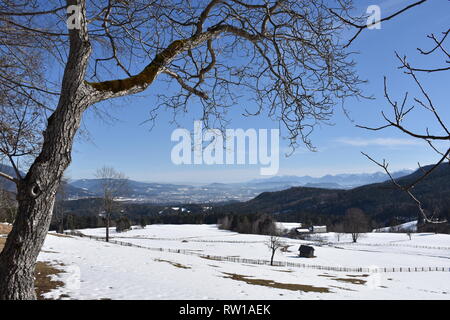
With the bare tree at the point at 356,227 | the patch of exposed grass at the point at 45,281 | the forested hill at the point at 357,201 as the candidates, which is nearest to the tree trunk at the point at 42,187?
the patch of exposed grass at the point at 45,281

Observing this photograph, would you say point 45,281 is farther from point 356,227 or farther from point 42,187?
point 356,227

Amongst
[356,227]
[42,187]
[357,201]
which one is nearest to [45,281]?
[42,187]

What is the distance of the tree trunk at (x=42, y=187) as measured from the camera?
9.23 feet

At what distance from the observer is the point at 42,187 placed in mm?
2846

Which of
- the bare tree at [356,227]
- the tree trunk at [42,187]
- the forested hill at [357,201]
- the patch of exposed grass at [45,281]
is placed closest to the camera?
the tree trunk at [42,187]

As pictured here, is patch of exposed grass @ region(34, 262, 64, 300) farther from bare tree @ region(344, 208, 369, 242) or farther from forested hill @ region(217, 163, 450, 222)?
forested hill @ region(217, 163, 450, 222)

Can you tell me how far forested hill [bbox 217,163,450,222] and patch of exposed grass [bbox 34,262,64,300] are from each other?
93320 mm

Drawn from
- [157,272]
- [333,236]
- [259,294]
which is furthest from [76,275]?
[333,236]

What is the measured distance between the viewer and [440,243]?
208 ft

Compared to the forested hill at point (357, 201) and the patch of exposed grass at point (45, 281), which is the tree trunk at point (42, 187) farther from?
the forested hill at point (357, 201)

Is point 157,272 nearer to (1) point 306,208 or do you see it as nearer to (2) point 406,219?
(2) point 406,219

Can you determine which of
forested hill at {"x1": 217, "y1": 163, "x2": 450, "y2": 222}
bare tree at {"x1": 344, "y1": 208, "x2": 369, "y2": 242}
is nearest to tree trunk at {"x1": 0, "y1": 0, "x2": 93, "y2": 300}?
bare tree at {"x1": 344, "y1": 208, "x2": 369, "y2": 242}

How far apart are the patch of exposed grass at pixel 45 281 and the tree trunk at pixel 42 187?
4.87 metres

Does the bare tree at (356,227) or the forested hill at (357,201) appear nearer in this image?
the bare tree at (356,227)
